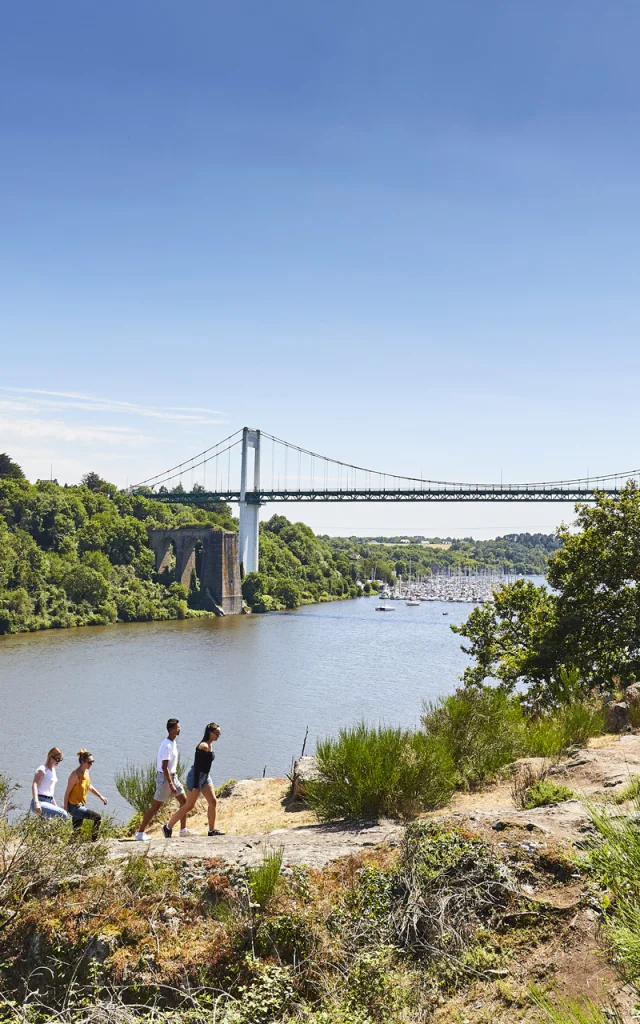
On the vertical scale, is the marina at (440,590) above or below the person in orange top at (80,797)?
Result: below

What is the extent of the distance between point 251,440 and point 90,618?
32.0 metres

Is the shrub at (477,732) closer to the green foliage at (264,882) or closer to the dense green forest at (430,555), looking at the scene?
the green foliage at (264,882)

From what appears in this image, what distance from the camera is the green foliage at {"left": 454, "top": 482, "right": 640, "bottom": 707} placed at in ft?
42.5

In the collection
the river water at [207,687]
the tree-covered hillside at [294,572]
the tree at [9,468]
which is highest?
the tree at [9,468]

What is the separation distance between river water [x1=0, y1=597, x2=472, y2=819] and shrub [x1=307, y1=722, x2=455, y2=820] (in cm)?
885

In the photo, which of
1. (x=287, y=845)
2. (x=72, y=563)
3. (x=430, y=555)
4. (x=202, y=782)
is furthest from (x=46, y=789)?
(x=430, y=555)

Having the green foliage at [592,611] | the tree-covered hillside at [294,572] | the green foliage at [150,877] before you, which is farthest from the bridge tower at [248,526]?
the green foliage at [150,877]

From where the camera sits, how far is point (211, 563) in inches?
2470

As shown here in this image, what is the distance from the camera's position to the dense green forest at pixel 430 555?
115000 mm

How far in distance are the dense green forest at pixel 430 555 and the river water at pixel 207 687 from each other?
182ft

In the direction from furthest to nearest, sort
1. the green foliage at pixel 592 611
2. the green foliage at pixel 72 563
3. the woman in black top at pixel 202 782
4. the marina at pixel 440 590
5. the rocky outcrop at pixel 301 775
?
the marina at pixel 440 590 < the green foliage at pixel 72 563 < the green foliage at pixel 592 611 < the rocky outcrop at pixel 301 775 < the woman in black top at pixel 202 782

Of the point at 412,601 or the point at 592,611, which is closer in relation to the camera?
the point at 592,611

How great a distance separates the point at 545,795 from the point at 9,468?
66.1 meters

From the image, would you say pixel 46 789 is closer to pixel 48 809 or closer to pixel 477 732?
pixel 48 809
